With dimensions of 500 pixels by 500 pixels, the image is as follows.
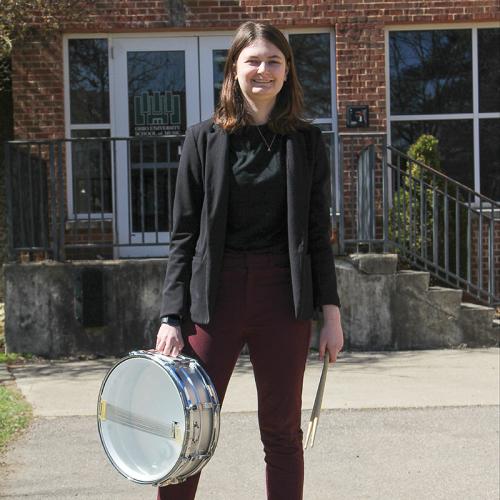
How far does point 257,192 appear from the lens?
3139mm

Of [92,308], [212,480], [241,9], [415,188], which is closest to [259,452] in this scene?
[212,480]

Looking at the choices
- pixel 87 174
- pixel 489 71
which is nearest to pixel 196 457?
pixel 87 174

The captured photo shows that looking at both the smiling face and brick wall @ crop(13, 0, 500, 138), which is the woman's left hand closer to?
the smiling face

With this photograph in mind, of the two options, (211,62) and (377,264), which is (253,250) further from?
(211,62)

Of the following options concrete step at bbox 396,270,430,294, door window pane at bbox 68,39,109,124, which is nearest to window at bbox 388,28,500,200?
concrete step at bbox 396,270,430,294

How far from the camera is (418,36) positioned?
10055 mm

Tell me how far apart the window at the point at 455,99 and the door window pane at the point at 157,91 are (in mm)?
2350

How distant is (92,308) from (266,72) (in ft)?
17.5

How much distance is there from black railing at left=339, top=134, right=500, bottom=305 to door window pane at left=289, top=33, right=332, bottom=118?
0.73 meters

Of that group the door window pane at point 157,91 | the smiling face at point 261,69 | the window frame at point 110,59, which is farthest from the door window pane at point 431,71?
the smiling face at point 261,69

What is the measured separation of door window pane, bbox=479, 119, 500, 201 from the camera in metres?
10.2

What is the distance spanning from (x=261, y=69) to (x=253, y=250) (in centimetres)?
62

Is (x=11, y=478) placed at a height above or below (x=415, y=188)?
below

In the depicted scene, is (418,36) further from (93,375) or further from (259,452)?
(259,452)
